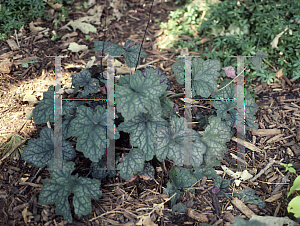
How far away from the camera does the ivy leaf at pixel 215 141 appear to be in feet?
7.36

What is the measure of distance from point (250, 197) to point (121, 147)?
1258 millimetres

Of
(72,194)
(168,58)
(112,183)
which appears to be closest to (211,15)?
(168,58)

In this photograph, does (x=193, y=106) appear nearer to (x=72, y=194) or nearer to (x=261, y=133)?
(x=261, y=133)

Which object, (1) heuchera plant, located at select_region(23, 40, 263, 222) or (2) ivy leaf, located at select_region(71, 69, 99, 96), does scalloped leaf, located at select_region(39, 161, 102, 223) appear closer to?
(1) heuchera plant, located at select_region(23, 40, 263, 222)

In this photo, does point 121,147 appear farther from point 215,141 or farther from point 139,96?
point 215,141

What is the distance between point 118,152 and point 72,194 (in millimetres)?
544

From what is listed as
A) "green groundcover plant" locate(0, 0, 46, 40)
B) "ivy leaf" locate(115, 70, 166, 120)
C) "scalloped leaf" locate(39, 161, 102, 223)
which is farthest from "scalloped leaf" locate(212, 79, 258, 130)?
"green groundcover plant" locate(0, 0, 46, 40)

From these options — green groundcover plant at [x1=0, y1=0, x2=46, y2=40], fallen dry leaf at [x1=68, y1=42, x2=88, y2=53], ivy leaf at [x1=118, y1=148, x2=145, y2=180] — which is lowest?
ivy leaf at [x1=118, y1=148, x2=145, y2=180]

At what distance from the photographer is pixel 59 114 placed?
2301 millimetres

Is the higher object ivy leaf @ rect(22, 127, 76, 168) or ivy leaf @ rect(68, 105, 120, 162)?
ivy leaf @ rect(68, 105, 120, 162)

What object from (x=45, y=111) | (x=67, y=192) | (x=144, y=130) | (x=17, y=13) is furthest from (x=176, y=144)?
(x=17, y=13)

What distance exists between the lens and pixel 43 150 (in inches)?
87.0

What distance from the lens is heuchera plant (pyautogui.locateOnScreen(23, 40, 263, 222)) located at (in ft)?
6.56

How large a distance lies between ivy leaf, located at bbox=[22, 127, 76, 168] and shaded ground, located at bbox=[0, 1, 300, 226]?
0.76 feet
